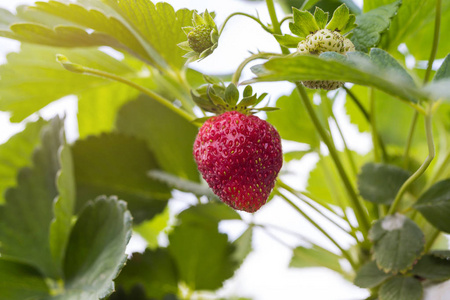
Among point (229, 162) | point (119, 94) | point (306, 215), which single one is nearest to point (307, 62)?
point (229, 162)

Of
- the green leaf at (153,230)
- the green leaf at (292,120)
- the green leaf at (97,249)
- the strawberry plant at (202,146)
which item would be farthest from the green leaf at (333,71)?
the green leaf at (153,230)

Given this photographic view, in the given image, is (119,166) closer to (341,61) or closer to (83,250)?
(83,250)

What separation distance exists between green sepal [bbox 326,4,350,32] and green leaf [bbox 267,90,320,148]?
0.21m

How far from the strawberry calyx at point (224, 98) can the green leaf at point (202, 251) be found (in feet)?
0.79

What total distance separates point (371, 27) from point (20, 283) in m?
0.45

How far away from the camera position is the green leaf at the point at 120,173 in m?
0.63

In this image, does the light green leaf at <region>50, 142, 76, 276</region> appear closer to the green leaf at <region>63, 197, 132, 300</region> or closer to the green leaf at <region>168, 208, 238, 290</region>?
the green leaf at <region>63, 197, 132, 300</region>

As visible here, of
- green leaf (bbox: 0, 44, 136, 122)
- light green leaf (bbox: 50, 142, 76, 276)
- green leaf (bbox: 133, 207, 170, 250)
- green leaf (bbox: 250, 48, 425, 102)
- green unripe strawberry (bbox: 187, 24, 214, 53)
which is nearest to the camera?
green leaf (bbox: 250, 48, 425, 102)

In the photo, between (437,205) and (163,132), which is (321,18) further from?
(163,132)

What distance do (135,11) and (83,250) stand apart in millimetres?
259

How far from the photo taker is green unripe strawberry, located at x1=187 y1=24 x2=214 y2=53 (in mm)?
384

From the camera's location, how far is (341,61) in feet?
0.97

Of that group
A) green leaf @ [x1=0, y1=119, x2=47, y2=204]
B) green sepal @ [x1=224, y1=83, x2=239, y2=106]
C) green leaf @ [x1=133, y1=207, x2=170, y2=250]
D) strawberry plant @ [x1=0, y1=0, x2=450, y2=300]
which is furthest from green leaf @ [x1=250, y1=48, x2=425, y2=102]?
green leaf @ [x1=133, y1=207, x2=170, y2=250]

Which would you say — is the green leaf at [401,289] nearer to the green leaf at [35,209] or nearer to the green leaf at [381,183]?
the green leaf at [381,183]
